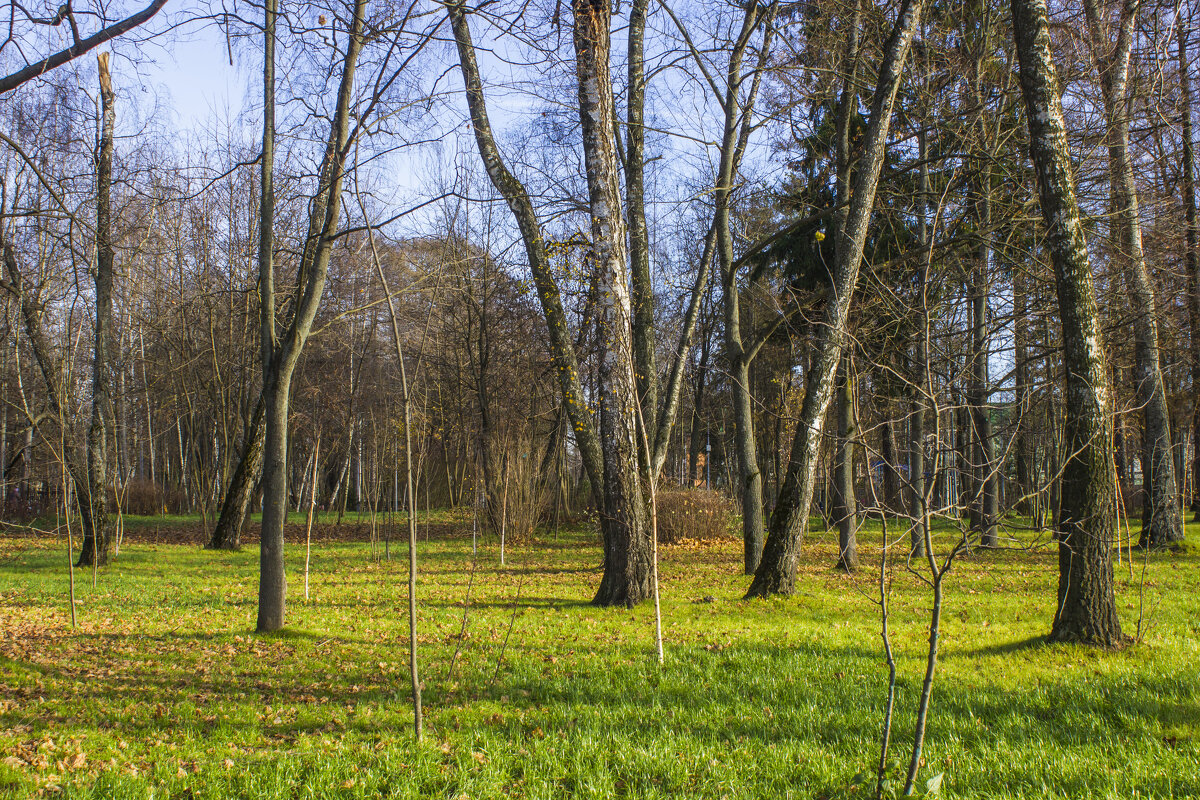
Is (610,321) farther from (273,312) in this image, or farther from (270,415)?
(270,415)

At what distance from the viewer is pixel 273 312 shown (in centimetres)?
634

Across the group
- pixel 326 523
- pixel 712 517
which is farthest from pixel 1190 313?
pixel 326 523

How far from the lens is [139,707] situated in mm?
4309

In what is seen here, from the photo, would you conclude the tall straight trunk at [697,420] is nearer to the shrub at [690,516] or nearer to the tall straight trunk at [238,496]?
the shrub at [690,516]

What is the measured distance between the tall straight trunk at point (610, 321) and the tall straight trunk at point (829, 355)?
1553 millimetres

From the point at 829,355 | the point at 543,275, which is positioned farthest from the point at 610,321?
the point at 829,355

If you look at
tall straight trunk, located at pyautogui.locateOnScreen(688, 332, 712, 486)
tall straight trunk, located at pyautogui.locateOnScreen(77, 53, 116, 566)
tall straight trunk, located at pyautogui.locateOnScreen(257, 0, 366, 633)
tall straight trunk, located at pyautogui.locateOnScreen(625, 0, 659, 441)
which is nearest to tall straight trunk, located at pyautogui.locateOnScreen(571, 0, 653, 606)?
tall straight trunk, located at pyautogui.locateOnScreen(625, 0, 659, 441)

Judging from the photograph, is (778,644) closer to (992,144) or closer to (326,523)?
(992,144)

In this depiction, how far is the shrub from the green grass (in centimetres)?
674

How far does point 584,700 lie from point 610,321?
3.80m

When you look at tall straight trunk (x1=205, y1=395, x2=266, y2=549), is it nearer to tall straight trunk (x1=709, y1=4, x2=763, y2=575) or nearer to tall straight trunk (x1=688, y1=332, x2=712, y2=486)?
tall straight trunk (x1=709, y1=4, x2=763, y2=575)

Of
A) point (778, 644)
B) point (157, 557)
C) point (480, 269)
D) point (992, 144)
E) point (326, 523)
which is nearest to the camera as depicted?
point (778, 644)

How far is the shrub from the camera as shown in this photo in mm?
14852

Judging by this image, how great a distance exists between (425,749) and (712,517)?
12351 millimetres
